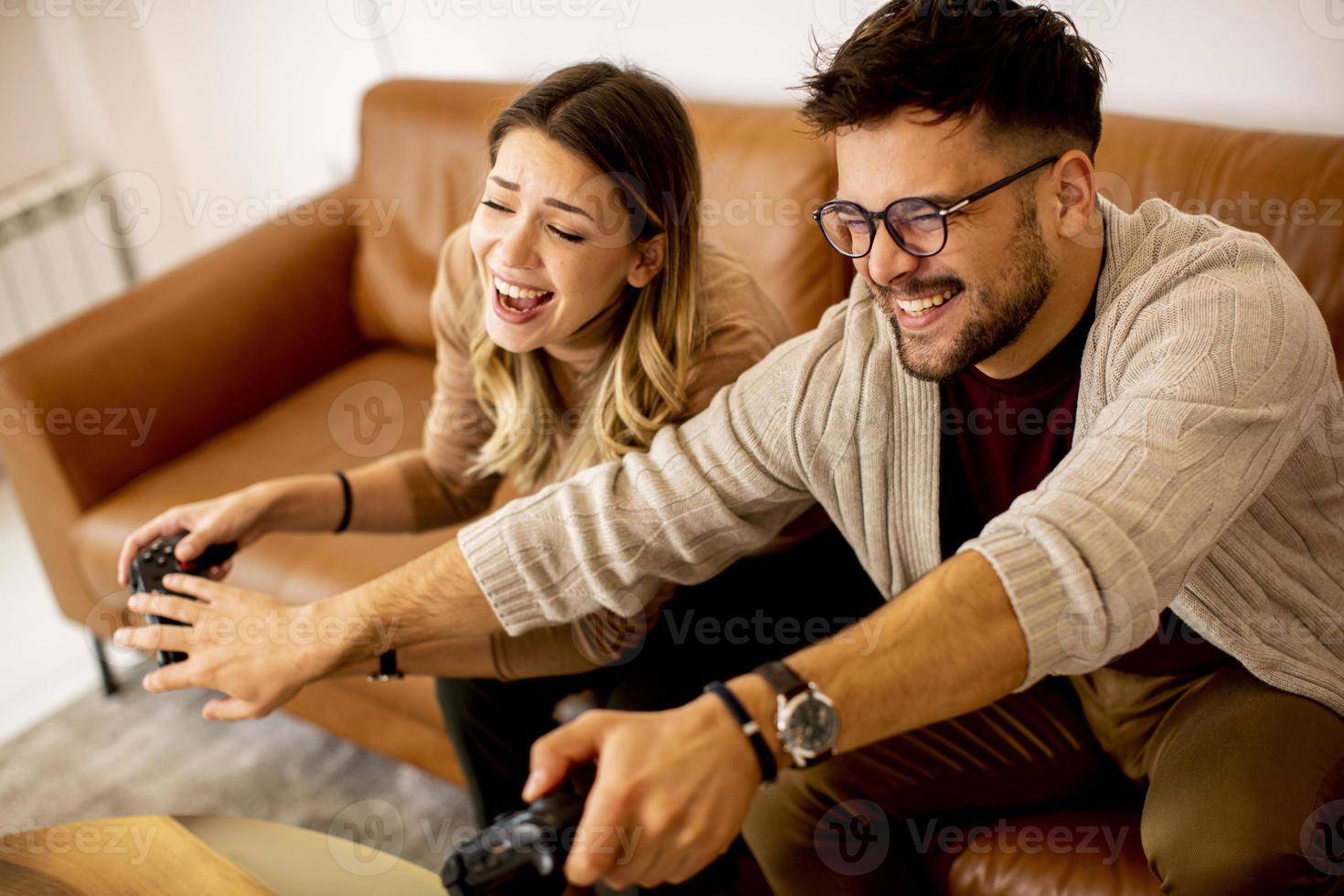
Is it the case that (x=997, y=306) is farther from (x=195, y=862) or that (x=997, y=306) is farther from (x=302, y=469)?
(x=302, y=469)

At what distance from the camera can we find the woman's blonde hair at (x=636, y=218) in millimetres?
1368

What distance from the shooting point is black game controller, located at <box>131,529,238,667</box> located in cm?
136

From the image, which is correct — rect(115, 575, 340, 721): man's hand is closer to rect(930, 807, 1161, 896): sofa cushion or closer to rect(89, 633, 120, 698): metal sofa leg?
rect(930, 807, 1161, 896): sofa cushion

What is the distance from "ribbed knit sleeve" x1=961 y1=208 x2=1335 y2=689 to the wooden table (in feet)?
2.21

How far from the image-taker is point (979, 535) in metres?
1.16

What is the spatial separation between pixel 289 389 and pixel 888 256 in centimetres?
149

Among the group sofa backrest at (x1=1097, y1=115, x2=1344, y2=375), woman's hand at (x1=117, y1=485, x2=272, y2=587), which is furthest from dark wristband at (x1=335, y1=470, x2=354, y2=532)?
sofa backrest at (x1=1097, y1=115, x2=1344, y2=375)

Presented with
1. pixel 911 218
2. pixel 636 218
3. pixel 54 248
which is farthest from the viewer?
pixel 54 248

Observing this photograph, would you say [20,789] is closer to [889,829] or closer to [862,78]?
[889,829]

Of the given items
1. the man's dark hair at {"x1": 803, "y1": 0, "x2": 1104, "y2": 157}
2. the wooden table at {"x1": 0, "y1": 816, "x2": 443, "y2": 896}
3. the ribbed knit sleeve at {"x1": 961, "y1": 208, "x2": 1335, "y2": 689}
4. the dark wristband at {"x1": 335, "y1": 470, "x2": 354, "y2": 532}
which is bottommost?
the wooden table at {"x1": 0, "y1": 816, "x2": 443, "y2": 896}

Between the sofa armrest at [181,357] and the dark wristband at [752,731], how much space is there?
1.47 metres

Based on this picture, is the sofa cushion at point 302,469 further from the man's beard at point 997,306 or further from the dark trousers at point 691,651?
the man's beard at point 997,306

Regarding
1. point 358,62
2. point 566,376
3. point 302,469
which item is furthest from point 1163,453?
point 358,62

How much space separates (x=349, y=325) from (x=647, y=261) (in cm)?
110
